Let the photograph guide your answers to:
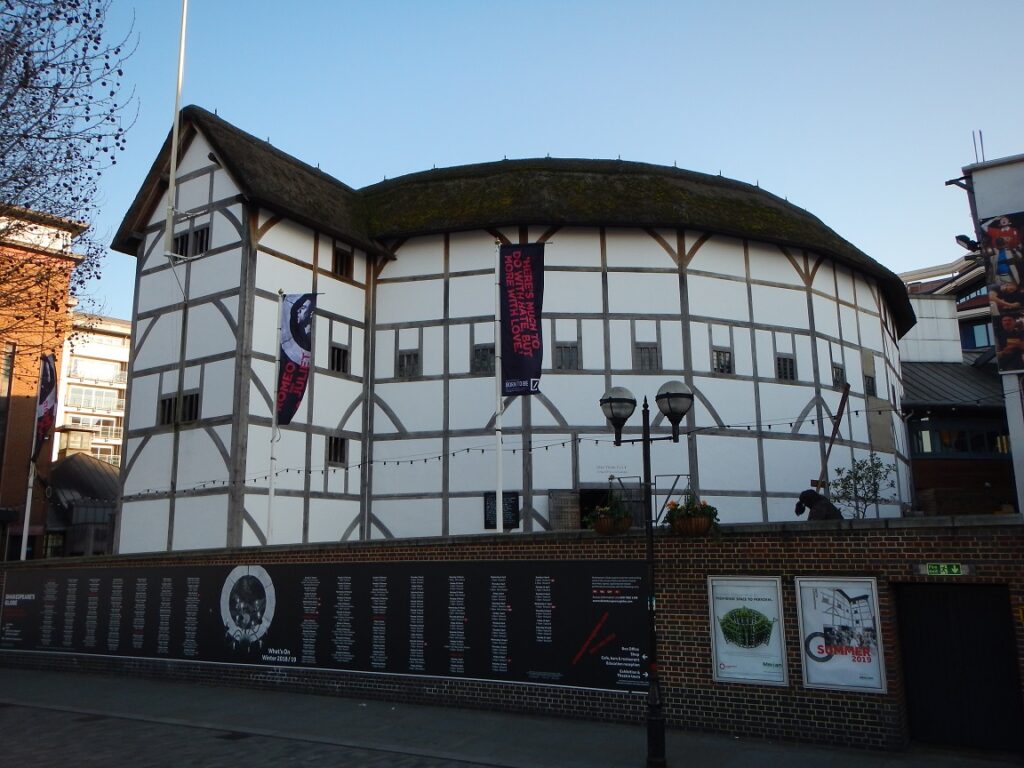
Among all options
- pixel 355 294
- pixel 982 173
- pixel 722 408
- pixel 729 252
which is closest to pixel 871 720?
pixel 982 173

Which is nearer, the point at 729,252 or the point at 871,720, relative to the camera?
the point at 871,720

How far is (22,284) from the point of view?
1186 centimetres

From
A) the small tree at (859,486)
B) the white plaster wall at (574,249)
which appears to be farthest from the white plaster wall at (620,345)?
the small tree at (859,486)

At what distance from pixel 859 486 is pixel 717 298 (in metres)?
7.04

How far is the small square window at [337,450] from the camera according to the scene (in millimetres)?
24266

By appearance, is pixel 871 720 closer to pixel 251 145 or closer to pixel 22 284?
pixel 22 284

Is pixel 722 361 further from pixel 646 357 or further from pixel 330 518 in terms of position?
pixel 330 518

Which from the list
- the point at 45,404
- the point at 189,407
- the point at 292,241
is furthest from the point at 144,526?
the point at 292,241

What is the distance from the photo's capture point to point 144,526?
23.3 meters

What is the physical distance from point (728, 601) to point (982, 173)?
10.0 meters

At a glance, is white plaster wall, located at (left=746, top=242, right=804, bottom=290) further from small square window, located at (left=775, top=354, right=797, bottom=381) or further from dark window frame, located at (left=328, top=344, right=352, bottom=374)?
dark window frame, located at (left=328, top=344, right=352, bottom=374)

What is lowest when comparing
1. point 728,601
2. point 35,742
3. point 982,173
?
point 35,742

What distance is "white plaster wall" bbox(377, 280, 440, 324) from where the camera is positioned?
2592 centimetres

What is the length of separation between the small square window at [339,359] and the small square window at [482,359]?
12.4 ft
